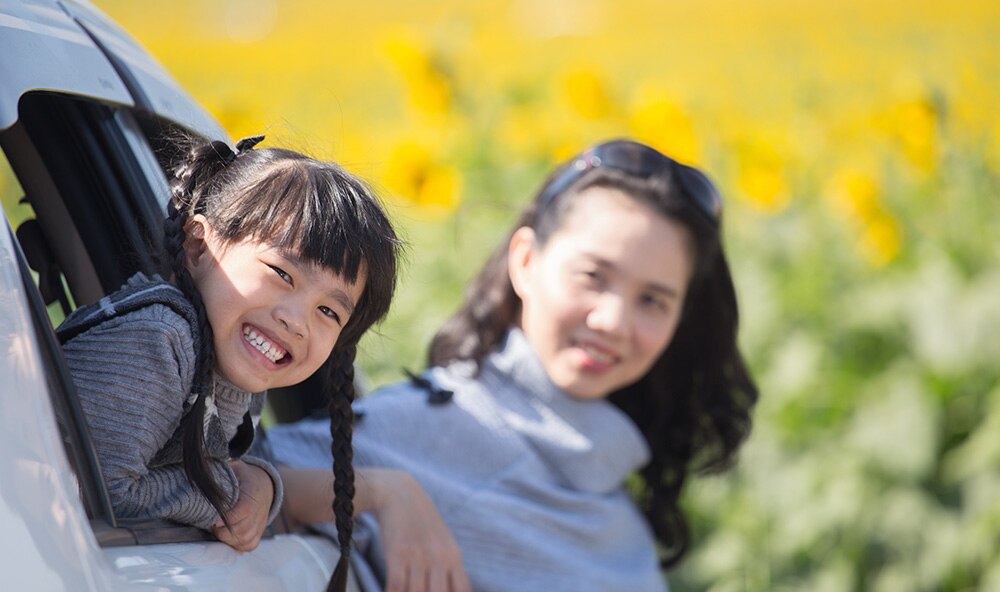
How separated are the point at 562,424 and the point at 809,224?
299 centimetres

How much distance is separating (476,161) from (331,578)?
3872 mm

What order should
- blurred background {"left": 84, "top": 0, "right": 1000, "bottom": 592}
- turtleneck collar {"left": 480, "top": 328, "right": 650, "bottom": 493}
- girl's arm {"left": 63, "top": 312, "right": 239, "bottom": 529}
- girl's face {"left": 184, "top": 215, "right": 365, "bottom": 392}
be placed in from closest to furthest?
girl's arm {"left": 63, "top": 312, "right": 239, "bottom": 529}
girl's face {"left": 184, "top": 215, "right": 365, "bottom": 392}
turtleneck collar {"left": 480, "top": 328, "right": 650, "bottom": 493}
blurred background {"left": 84, "top": 0, "right": 1000, "bottom": 592}

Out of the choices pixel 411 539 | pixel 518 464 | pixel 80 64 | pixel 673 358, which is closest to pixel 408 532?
pixel 411 539

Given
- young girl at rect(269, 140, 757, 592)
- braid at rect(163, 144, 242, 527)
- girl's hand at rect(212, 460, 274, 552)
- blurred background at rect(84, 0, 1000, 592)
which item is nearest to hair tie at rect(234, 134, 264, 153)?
braid at rect(163, 144, 242, 527)

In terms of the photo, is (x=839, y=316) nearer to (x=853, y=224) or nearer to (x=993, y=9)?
(x=853, y=224)

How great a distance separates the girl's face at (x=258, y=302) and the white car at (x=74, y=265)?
0.13 m

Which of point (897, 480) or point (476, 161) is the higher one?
point (476, 161)

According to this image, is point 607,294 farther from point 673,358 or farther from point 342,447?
point 342,447

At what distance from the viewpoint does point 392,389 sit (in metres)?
2.43

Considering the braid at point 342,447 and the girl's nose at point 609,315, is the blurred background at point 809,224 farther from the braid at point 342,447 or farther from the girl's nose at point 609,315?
the braid at point 342,447

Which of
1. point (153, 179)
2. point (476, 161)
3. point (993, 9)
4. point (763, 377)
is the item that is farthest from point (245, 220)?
point (993, 9)

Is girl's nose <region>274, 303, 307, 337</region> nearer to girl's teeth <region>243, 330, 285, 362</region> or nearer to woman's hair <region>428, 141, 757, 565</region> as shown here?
girl's teeth <region>243, 330, 285, 362</region>

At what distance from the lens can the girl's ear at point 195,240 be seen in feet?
4.62

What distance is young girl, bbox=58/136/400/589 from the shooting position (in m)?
1.29
